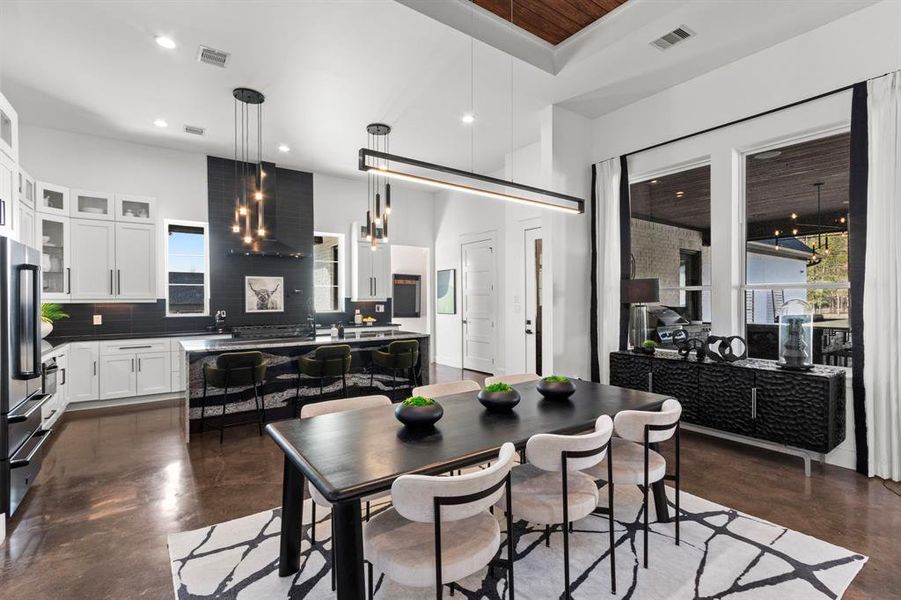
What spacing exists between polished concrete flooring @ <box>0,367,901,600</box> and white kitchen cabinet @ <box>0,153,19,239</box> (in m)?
1.95

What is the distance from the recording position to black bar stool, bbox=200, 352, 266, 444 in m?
4.11

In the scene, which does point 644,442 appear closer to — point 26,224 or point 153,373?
point 153,373

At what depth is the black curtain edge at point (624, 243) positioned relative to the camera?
4887mm

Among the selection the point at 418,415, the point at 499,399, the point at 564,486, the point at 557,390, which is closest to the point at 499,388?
the point at 499,399

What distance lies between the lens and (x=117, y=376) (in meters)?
5.50

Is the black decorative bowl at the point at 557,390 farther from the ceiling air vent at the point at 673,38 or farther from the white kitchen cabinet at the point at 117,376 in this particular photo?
the white kitchen cabinet at the point at 117,376

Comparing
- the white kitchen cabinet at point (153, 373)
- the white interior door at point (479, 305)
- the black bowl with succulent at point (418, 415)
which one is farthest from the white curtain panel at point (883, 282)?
the white kitchen cabinet at point (153, 373)

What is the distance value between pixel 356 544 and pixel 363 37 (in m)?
3.67

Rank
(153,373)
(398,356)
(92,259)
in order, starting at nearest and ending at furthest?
(398,356), (92,259), (153,373)

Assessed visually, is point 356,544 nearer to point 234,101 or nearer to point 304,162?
point 234,101

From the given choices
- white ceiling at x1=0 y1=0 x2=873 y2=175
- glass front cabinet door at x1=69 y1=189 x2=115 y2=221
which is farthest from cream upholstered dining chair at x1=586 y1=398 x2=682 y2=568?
glass front cabinet door at x1=69 y1=189 x2=115 y2=221

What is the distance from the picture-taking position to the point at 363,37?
358 centimetres

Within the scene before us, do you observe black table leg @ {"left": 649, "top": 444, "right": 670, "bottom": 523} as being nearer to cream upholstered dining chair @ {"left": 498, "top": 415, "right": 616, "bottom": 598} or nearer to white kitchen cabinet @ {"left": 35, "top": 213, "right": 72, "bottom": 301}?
cream upholstered dining chair @ {"left": 498, "top": 415, "right": 616, "bottom": 598}

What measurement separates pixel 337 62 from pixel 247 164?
135 inches
